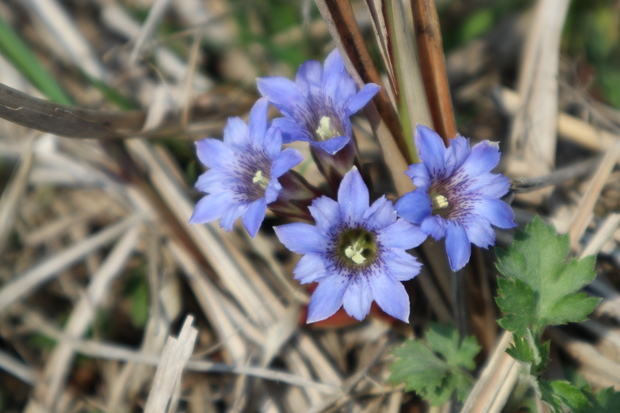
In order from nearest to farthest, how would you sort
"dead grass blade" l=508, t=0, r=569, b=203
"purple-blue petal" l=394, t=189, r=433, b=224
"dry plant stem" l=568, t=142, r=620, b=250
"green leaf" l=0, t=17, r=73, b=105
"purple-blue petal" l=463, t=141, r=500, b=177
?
1. "purple-blue petal" l=394, t=189, r=433, b=224
2. "purple-blue petal" l=463, t=141, r=500, b=177
3. "dry plant stem" l=568, t=142, r=620, b=250
4. "green leaf" l=0, t=17, r=73, b=105
5. "dead grass blade" l=508, t=0, r=569, b=203

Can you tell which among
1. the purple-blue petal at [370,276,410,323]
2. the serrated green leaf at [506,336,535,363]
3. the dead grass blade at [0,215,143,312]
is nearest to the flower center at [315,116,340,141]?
the purple-blue petal at [370,276,410,323]

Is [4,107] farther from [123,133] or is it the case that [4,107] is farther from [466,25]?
[466,25]

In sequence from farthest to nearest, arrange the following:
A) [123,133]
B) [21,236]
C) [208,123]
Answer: [21,236] → [208,123] → [123,133]

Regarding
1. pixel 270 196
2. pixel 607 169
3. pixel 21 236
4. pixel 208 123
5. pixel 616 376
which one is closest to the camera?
pixel 270 196

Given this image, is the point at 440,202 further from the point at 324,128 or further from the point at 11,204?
the point at 11,204

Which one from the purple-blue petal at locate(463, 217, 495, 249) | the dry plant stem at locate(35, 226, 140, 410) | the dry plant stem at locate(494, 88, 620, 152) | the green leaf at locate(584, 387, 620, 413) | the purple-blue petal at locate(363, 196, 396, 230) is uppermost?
the dry plant stem at locate(494, 88, 620, 152)

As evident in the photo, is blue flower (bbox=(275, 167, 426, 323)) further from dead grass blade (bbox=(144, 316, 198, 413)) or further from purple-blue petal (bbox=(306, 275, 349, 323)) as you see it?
dead grass blade (bbox=(144, 316, 198, 413))

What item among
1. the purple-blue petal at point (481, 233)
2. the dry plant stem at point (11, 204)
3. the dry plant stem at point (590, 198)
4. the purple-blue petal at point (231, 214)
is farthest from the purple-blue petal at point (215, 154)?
the dry plant stem at point (590, 198)

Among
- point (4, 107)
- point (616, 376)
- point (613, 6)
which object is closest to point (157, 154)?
point (4, 107)
